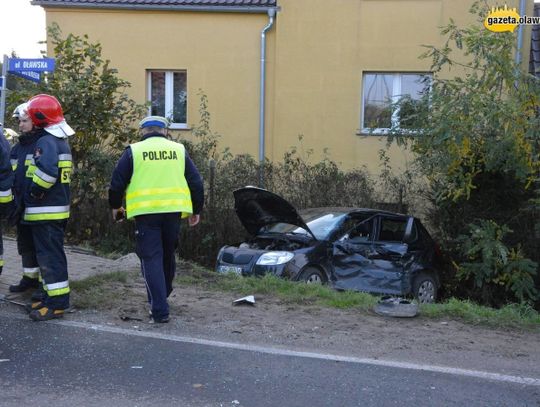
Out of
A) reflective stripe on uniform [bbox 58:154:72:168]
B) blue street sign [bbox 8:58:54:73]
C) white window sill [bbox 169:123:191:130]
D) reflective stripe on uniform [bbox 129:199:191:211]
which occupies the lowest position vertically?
reflective stripe on uniform [bbox 129:199:191:211]

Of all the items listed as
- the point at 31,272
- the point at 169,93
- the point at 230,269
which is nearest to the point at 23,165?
the point at 31,272

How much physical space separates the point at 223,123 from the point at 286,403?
11.0m

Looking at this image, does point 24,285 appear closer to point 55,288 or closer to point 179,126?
point 55,288

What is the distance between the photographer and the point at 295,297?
633cm

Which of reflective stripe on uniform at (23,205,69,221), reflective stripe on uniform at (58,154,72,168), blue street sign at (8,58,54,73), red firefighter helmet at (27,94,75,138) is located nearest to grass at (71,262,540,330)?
reflective stripe on uniform at (23,205,69,221)

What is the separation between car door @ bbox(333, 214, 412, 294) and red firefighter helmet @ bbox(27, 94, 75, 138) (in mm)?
3998

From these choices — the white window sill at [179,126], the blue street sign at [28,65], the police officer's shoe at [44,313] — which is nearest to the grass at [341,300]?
the police officer's shoe at [44,313]

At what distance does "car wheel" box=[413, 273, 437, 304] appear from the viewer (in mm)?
8617

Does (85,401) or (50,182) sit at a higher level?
(50,182)

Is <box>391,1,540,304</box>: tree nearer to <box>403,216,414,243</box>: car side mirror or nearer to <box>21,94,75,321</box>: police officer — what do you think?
<box>403,216,414,243</box>: car side mirror

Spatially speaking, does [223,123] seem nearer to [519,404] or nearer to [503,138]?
[503,138]

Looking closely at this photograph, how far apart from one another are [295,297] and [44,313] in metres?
2.48

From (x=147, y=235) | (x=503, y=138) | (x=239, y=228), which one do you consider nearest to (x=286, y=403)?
(x=147, y=235)

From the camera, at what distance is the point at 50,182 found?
5.11 metres
